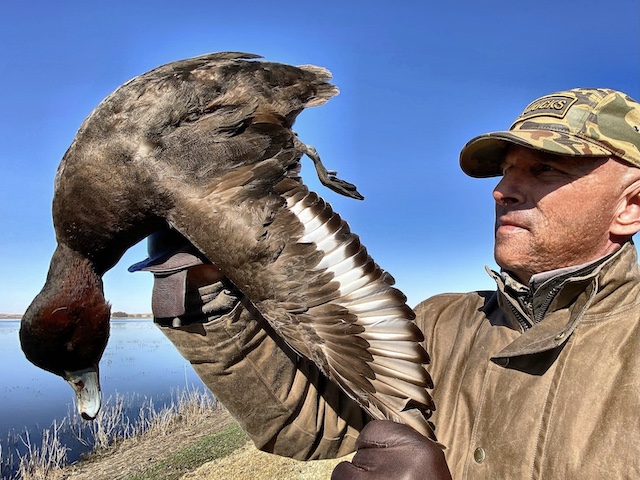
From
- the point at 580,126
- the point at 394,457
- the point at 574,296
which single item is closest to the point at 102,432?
the point at 394,457

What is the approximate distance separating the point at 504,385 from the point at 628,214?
101 cm

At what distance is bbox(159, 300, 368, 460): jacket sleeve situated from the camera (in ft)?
8.23

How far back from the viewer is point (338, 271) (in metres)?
2.57

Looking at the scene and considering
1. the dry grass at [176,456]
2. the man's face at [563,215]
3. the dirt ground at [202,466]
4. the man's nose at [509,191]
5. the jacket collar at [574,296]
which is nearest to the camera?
the jacket collar at [574,296]

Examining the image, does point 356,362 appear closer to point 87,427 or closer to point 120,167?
point 120,167

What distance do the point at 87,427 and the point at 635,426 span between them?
731 inches

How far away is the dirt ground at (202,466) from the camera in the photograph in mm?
10648

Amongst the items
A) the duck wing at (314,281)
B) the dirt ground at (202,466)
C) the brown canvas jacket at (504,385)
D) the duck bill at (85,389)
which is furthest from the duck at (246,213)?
the dirt ground at (202,466)

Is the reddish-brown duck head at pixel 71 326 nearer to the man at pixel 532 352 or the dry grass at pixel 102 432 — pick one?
the man at pixel 532 352

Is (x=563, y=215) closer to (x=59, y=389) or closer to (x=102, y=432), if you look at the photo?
(x=102, y=432)

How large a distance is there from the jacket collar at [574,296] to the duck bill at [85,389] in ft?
8.12

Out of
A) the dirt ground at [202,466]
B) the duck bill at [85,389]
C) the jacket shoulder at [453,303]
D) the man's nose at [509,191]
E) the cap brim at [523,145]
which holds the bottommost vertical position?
the dirt ground at [202,466]

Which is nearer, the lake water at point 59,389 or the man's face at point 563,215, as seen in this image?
the man's face at point 563,215

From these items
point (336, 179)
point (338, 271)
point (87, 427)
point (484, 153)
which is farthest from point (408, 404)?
point (87, 427)
